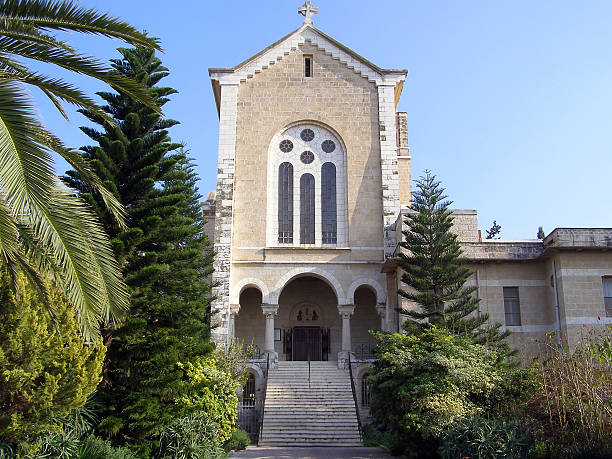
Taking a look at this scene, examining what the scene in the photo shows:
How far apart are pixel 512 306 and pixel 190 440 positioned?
38.8 ft

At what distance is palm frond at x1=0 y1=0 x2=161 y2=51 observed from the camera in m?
8.00

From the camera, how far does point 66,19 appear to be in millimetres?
8312

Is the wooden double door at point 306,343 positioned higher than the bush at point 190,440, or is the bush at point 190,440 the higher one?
the wooden double door at point 306,343

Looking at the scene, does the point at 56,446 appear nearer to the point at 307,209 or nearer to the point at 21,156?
the point at 21,156

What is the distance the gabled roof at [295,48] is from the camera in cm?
2623

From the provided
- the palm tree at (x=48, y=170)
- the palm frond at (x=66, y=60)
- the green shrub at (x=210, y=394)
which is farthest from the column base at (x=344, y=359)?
the palm frond at (x=66, y=60)

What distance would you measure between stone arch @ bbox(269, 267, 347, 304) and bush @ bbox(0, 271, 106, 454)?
43.0 feet

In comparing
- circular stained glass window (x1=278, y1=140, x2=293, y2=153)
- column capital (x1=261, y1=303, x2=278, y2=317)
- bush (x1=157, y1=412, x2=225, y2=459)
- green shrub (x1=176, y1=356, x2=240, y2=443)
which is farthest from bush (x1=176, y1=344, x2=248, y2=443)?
circular stained glass window (x1=278, y1=140, x2=293, y2=153)

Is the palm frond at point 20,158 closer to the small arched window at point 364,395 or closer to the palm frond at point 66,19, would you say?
the palm frond at point 66,19

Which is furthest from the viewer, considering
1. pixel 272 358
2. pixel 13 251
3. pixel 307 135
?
pixel 307 135

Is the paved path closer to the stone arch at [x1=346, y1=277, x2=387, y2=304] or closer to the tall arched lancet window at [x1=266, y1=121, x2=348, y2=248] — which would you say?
the stone arch at [x1=346, y1=277, x2=387, y2=304]

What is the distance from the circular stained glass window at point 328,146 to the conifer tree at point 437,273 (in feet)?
20.4

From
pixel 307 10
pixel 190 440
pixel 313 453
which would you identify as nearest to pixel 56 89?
pixel 190 440

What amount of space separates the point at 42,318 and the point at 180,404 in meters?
4.72
